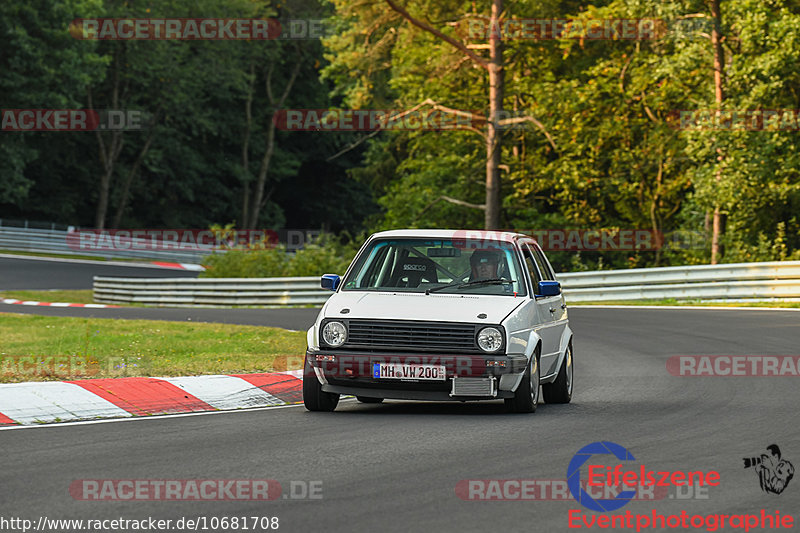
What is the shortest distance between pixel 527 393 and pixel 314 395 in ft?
6.28

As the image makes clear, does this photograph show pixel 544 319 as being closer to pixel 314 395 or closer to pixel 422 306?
pixel 422 306

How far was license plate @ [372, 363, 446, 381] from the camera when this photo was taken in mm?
10492

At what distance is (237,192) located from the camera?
79875mm

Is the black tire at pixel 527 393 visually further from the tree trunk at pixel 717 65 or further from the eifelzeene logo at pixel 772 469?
the tree trunk at pixel 717 65

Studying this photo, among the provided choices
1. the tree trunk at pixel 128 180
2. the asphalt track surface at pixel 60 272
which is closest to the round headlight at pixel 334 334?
the asphalt track surface at pixel 60 272

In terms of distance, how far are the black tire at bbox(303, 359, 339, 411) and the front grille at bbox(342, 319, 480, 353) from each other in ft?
2.26

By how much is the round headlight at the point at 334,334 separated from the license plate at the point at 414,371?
0.48m

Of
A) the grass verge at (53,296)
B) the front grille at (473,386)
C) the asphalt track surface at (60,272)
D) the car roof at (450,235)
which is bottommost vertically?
the grass verge at (53,296)

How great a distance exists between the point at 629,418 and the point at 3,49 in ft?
174

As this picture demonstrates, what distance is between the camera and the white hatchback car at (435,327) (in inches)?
415

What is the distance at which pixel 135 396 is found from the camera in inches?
449

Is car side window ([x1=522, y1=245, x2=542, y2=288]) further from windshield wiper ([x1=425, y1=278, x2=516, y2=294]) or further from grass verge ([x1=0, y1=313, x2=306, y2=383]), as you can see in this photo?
grass verge ([x1=0, y1=313, x2=306, y2=383])

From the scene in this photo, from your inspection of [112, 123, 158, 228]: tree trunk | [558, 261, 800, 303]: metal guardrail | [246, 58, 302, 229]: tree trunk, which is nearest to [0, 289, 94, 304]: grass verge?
[558, 261, 800, 303]: metal guardrail

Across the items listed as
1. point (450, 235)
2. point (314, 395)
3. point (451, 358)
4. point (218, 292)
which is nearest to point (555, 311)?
point (450, 235)
